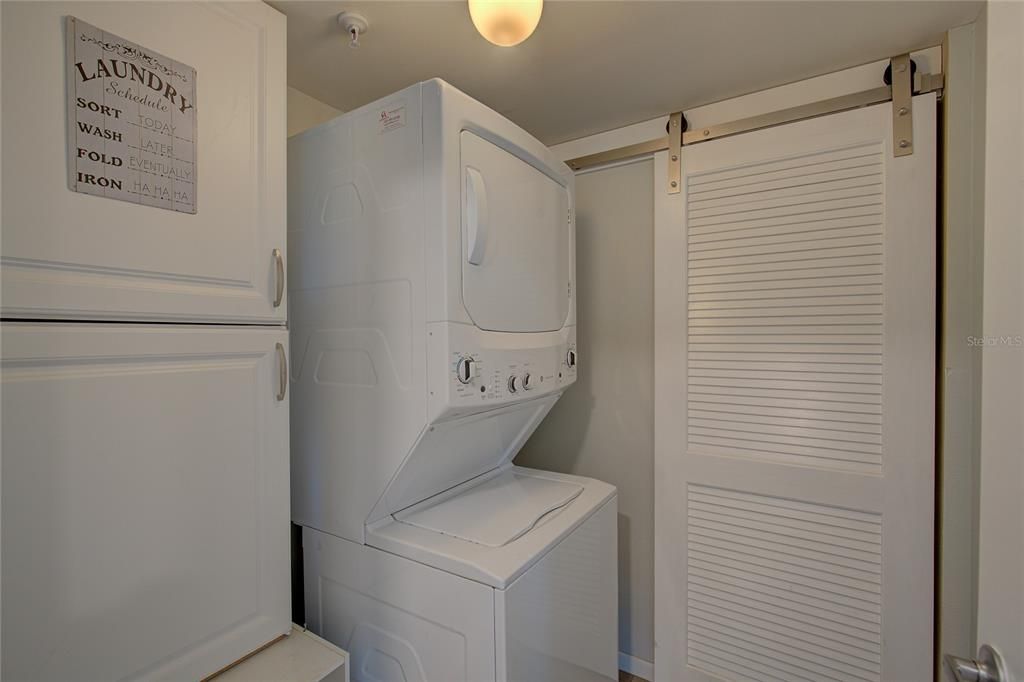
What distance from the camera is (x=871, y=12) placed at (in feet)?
5.13

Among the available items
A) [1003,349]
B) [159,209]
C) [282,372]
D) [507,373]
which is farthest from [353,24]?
[1003,349]

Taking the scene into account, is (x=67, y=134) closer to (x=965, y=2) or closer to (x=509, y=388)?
(x=509, y=388)

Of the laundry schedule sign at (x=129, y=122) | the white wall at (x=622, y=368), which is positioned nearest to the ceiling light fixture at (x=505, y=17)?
the laundry schedule sign at (x=129, y=122)

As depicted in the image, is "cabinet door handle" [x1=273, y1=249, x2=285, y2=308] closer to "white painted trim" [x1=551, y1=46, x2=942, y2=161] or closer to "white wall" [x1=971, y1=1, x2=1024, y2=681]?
"white wall" [x1=971, y1=1, x2=1024, y2=681]

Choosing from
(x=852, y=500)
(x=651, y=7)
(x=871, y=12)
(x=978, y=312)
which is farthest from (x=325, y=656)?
(x=871, y=12)

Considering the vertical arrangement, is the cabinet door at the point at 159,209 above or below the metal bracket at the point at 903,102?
below

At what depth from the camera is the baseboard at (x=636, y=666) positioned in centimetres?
235

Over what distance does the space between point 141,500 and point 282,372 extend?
46cm

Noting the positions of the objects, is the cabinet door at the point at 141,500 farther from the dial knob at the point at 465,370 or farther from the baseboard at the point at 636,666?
the baseboard at the point at 636,666

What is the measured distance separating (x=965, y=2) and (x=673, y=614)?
261cm

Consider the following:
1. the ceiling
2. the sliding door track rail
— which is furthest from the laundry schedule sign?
the sliding door track rail

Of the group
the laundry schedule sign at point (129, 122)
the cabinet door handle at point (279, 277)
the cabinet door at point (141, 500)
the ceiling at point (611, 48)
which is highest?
the ceiling at point (611, 48)

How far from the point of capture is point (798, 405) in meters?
1.98

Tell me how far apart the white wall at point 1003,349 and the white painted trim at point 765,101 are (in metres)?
1.48
